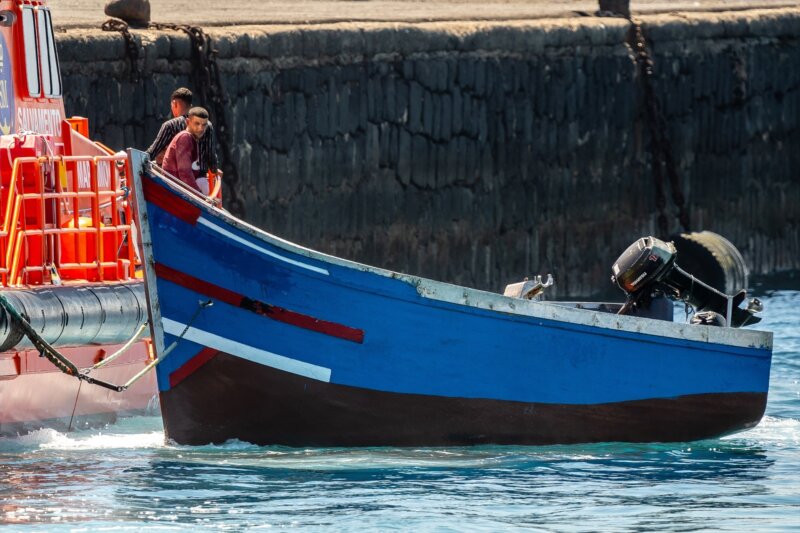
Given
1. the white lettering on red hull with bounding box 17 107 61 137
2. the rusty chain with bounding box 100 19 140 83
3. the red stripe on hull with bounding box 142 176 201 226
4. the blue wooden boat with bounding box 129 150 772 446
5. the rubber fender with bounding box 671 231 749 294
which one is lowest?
the rubber fender with bounding box 671 231 749 294

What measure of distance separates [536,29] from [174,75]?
551 centimetres

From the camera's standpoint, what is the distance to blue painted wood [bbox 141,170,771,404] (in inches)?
435

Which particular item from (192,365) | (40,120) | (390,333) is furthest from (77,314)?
(40,120)

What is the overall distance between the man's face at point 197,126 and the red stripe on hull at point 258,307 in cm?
166

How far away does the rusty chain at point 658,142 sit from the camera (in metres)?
22.7

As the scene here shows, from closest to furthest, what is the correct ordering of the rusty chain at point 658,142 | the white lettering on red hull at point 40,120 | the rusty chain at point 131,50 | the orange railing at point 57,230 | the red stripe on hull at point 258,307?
the red stripe on hull at point 258,307, the orange railing at point 57,230, the white lettering on red hull at point 40,120, the rusty chain at point 131,50, the rusty chain at point 658,142

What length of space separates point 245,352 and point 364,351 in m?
0.73

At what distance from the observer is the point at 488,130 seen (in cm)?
2084

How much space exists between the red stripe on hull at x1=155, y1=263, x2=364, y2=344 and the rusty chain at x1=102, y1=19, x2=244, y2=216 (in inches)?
256

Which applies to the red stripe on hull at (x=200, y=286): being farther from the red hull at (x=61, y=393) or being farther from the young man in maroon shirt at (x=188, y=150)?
the young man in maroon shirt at (x=188, y=150)

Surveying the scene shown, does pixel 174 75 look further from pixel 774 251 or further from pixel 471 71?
pixel 774 251

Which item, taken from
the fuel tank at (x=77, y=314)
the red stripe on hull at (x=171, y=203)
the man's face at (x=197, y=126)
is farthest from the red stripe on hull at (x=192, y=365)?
the man's face at (x=197, y=126)

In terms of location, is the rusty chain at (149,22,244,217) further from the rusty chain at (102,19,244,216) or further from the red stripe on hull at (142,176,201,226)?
the red stripe on hull at (142,176,201,226)

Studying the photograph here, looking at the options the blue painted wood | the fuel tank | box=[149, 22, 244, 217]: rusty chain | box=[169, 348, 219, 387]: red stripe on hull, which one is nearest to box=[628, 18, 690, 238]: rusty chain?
box=[149, 22, 244, 217]: rusty chain
